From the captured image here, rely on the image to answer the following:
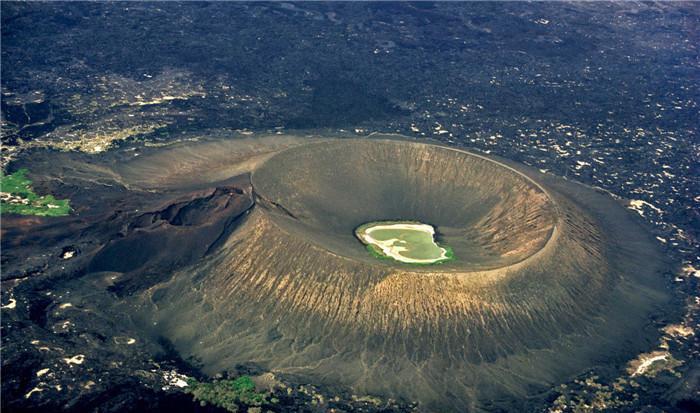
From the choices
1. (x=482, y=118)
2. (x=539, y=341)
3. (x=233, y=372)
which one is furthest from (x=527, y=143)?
(x=233, y=372)

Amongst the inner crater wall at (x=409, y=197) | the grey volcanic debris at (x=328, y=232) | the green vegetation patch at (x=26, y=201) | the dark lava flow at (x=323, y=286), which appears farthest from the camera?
the green vegetation patch at (x=26, y=201)

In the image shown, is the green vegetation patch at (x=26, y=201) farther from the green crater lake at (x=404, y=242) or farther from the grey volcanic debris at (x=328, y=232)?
the green crater lake at (x=404, y=242)

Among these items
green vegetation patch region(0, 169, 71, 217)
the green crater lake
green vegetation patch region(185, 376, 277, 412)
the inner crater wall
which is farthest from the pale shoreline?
green vegetation patch region(0, 169, 71, 217)

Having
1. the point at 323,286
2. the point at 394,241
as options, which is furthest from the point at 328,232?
the point at 323,286

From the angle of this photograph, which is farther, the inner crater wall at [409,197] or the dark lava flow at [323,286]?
the inner crater wall at [409,197]

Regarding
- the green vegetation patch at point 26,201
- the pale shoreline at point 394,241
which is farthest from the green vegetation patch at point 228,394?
the green vegetation patch at point 26,201

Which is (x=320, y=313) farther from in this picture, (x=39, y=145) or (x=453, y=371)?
(x=39, y=145)

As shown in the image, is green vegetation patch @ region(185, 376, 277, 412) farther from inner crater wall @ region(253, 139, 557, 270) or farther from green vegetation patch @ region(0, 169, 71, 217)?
green vegetation patch @ region(0, 169, 71, 217)
